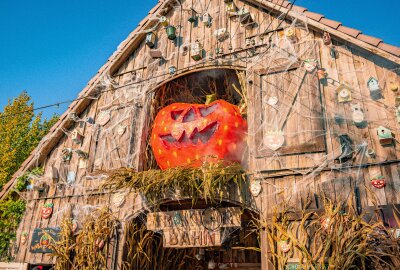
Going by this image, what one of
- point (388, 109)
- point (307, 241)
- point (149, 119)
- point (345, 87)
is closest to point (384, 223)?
point (307, 241)

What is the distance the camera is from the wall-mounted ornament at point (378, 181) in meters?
4.77

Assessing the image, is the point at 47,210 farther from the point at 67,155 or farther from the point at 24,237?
the point at 67,155

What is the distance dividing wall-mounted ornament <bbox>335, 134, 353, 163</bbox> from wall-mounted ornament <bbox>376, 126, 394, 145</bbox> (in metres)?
0.40

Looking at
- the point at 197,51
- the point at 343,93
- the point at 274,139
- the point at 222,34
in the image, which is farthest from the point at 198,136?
the point at 343,93

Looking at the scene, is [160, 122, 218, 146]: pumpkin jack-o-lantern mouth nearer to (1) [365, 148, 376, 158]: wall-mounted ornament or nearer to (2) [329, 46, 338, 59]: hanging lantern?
(2) [329, 46, 338, 59]: hanging lantern

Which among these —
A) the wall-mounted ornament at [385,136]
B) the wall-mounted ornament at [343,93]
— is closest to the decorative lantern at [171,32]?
the wall-mounted ornament at [343,93]

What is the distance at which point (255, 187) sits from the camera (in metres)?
5.56

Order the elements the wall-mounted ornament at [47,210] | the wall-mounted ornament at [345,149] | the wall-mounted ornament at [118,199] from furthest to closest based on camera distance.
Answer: the wall-mounted ornament at [47,210]
the wall-mounted ornament at [118,199]
the wall-mounted ornament at [345,149]

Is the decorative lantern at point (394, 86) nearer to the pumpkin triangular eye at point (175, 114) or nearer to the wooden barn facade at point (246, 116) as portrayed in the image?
the wooden barn facade at point (246, 116)

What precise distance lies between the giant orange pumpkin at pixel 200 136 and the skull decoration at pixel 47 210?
2.54 meters

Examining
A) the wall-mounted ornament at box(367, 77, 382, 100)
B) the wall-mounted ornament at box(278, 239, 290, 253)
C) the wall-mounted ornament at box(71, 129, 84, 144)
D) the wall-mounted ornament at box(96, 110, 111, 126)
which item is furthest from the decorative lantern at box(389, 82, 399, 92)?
the wall-mounted ornament at box(71, 129, 84, 144)

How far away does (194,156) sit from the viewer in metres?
6.34

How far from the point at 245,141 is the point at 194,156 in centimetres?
100

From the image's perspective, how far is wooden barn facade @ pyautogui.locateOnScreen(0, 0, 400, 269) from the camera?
17.0ft
